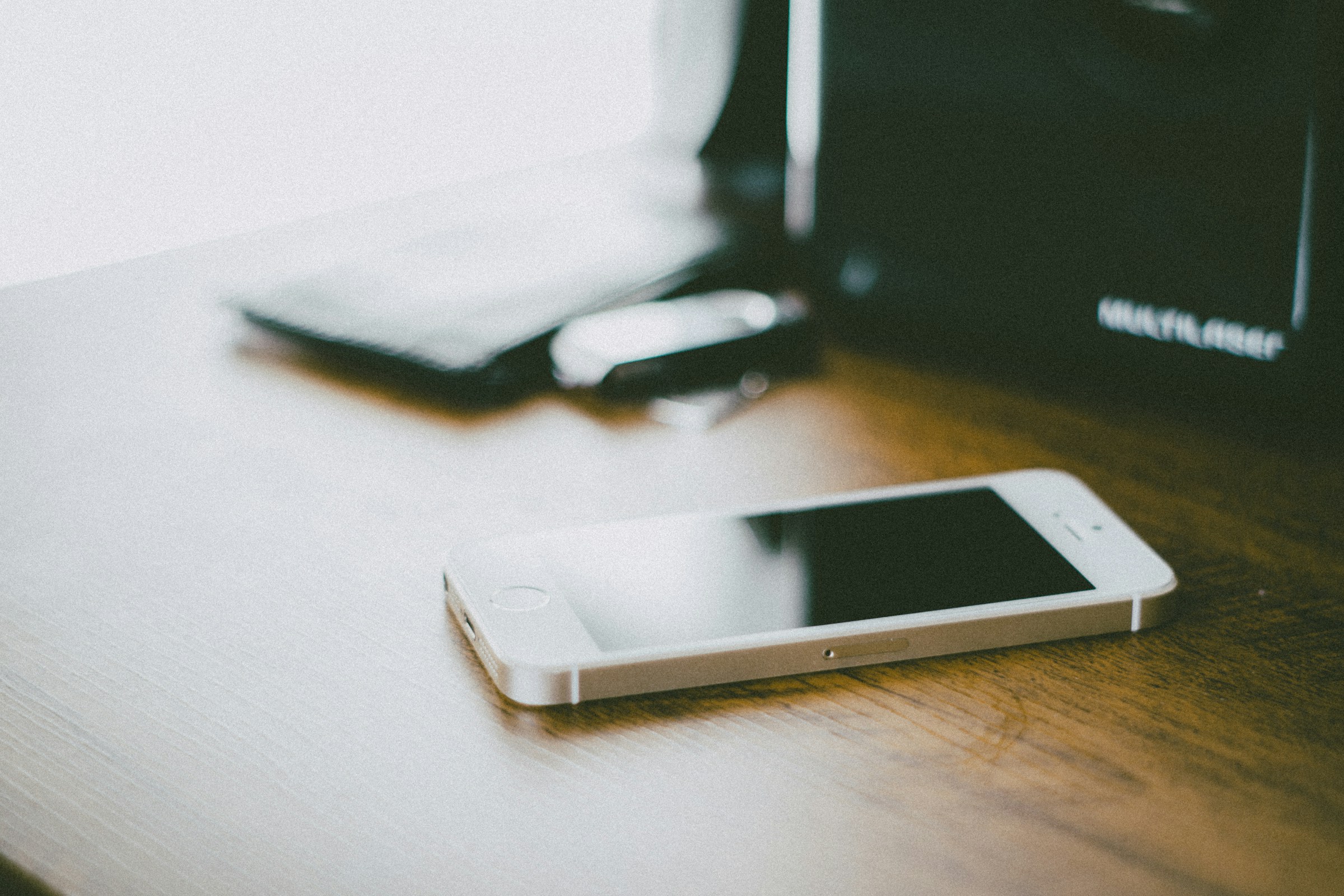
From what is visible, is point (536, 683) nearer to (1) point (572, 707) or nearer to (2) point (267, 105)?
(1) point (572, 707)

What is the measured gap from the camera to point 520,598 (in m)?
0.39

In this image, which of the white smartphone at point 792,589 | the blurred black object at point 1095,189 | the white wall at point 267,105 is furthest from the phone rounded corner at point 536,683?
the white wall at point 267,105

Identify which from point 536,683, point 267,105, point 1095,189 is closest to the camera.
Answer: point 536,683

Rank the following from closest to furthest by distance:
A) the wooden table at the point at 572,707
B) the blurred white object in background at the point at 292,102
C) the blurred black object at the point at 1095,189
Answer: the wooden table at the point at 572,707 → the blurred black object at the point at 1095,189 → the blurred white object in background at the point at 292,102

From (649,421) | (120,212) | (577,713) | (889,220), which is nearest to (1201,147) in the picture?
(889,220)

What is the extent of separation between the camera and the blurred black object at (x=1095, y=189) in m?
0.52

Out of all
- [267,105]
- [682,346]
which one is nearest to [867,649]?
[682,346]

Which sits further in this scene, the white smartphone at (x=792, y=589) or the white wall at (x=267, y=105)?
the white wall at (x=267, y=105)

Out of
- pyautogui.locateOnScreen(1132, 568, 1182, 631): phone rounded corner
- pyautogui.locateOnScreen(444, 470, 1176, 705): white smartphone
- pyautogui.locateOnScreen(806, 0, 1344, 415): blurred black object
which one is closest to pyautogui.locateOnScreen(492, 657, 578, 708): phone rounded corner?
pyautogui.locateOnScreen(444, 470, 1176, 705): white smartphone

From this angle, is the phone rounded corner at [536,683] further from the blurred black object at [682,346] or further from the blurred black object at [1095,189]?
the blurred black object at [1095,189]

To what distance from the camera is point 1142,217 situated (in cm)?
56

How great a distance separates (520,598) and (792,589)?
84 mm

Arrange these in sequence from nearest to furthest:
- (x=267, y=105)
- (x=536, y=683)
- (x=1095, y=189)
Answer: (x=536, y=683), (x=1095, y=189), (x=267, y=105)

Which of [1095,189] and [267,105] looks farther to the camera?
[267,105]
